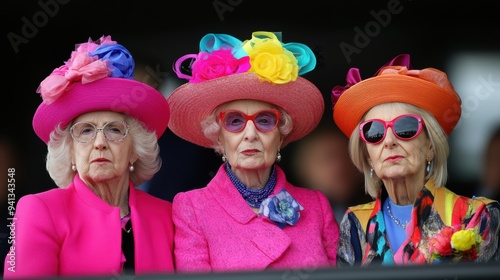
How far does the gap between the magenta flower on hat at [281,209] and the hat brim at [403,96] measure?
470mm

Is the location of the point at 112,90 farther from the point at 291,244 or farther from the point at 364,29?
the point at 364,29

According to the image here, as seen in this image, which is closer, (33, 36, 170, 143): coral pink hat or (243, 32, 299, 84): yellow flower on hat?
(33, 36, 170, 143): coral pink hat

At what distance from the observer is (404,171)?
381cm

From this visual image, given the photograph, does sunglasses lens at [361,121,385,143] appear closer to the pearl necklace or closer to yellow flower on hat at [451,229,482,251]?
the pearl necklace

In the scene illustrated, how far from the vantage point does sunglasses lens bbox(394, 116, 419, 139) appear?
3814 mm

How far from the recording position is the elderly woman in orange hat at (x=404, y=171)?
146 inches

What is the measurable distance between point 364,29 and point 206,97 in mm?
1943

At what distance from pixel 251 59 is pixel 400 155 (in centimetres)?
79

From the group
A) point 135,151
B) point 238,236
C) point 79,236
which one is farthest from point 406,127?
point 79,236

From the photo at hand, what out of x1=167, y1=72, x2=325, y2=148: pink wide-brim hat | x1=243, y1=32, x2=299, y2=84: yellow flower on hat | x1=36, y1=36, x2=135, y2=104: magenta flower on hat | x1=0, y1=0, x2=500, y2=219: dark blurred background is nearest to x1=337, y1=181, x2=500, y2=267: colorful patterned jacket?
x1=167, y1=72, x2=325, y2=148: pink wide-brim hat

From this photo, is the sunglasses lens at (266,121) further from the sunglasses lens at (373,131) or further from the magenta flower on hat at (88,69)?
the magenta flower on hat at (88,69)

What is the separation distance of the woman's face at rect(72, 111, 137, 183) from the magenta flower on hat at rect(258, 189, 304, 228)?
64 centimetres

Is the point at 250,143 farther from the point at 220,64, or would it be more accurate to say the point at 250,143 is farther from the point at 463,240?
the point at 463,240

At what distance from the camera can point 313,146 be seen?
19.0 ft
